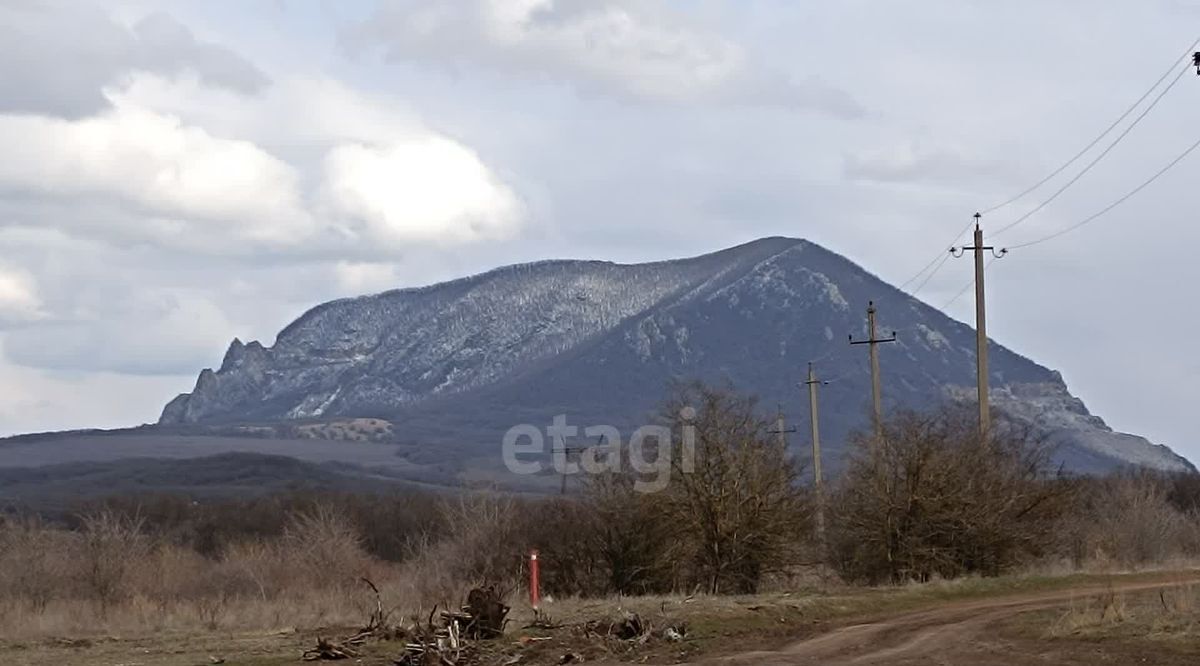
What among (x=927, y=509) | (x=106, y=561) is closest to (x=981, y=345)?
(x=927, y=509)

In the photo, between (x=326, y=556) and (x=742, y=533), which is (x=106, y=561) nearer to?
(x=326, y=556)

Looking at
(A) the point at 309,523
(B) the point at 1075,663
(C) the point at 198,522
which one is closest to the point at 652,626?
(B) the point at 1075,663

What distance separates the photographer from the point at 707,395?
42406 millimetres

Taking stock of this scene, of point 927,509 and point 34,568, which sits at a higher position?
point 927,509

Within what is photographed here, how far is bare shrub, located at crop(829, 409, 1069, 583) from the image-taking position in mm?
41594

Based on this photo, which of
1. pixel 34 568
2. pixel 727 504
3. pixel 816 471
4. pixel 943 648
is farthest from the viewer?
pixel 816 471

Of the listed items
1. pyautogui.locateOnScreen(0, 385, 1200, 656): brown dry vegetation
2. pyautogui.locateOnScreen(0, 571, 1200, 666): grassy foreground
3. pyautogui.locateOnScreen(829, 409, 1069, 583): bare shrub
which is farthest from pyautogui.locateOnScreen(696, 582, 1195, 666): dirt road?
pyautogui.locateOnScreen(829, 409, 1069, 583): bare shrub

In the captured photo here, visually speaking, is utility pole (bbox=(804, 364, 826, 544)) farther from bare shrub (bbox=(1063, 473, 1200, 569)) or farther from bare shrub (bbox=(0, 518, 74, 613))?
bare shrub (bbox=(0, 518, 74, 613))

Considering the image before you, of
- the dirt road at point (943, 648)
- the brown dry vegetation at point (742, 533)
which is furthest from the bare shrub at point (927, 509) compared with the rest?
the dirt road at point (943, 648)

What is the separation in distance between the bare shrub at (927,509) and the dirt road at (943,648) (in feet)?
35.5

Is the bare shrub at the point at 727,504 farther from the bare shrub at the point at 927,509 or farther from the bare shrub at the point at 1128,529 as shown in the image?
the bare shrub at the point at 1128,529

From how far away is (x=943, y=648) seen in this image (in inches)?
975

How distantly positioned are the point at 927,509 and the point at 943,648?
1708cm

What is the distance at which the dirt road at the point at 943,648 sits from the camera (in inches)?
898
